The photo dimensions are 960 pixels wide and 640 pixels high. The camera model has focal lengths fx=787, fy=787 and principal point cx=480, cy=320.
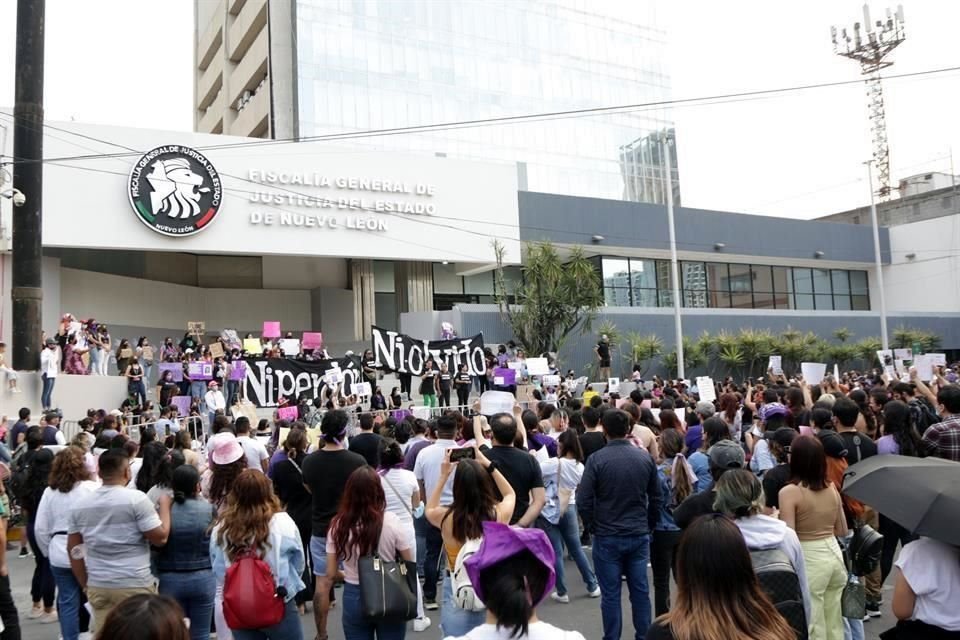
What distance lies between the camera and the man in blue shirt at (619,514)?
591 centimetres

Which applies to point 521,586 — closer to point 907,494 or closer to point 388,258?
point 907,494

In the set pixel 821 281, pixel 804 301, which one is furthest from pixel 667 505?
pixel 821 281

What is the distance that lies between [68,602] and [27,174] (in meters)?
14.6

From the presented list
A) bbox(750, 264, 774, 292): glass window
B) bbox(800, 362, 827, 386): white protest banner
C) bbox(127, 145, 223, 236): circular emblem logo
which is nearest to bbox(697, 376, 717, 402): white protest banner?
bbox(800, 362, 827, 386): white protest banner

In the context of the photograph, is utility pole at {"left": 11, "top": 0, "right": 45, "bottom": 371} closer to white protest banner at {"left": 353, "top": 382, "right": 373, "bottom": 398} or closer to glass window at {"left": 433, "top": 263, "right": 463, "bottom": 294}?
white protest banner at {"left": 353, "top": 382, "right": 373, "bottom": 398}

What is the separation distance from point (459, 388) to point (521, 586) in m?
19.6

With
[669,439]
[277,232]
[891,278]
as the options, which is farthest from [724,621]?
[891,278]

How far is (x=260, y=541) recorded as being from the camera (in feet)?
15.4

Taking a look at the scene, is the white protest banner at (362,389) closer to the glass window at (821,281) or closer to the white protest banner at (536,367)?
the white protest banner at (536,367)

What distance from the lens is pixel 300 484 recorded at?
24.4ft

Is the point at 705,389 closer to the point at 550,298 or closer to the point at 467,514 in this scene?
the point at 467,514

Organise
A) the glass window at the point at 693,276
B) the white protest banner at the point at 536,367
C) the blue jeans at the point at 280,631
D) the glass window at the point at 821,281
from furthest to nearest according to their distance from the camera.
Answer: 1. the glass window at the point at 821,281
2. the glass window at the point at 693,276
3. the white protest banner at the point at 536,367
4. the blue jeans at the point at 280,631

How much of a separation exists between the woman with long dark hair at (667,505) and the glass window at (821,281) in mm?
42155

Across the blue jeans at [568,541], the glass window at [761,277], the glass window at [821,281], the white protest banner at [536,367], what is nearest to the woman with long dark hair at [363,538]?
the blue jeans at [568,541]
